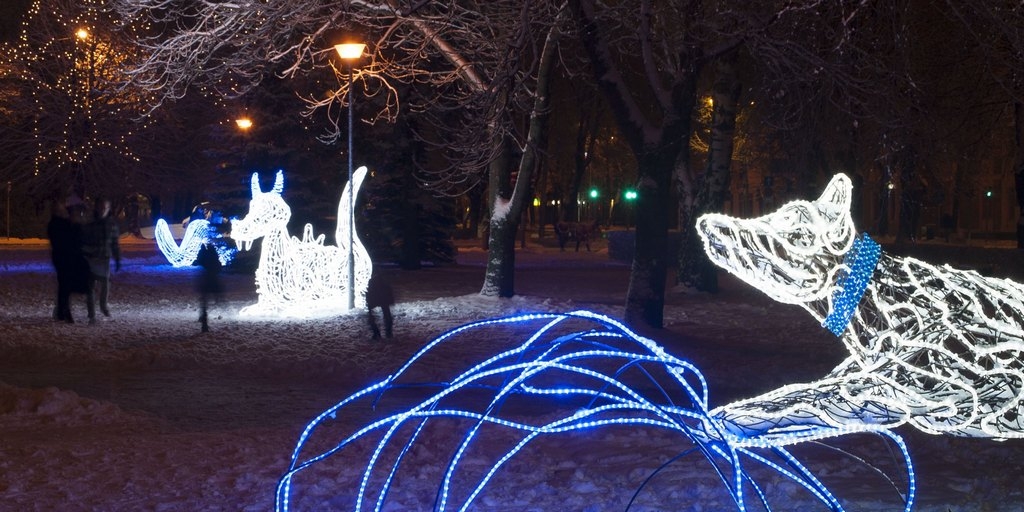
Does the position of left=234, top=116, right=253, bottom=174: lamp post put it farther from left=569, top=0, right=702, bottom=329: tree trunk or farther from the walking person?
left=569, top=0, right=702, bottom=329: tree trunk

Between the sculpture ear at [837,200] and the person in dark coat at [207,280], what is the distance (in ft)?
32.8

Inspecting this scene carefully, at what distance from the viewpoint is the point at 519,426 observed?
6.50 metres

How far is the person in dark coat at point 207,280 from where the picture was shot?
Result: 49.8ft

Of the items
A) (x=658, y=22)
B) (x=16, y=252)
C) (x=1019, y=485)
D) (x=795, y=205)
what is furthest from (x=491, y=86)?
(x=16, y=252)

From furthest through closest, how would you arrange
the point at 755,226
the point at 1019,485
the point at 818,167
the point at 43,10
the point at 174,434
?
the point at 43,10, the point at 818,167, the point at 174,434, the point at 755,226, the point at 1019,485

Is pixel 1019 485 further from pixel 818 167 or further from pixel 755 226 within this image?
pixel 818 167

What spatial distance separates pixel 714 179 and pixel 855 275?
14371 millimetres

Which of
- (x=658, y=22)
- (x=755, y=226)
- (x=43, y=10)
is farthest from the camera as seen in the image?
(x=43, y=10)

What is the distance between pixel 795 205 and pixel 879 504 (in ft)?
7.35

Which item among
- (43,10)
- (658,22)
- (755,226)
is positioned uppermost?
(43,10)

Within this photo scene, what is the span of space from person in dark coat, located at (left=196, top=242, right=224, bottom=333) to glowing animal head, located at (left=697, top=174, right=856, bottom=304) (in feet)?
31.2

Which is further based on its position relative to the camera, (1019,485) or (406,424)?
(406,424)

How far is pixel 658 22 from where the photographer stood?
17406 mm

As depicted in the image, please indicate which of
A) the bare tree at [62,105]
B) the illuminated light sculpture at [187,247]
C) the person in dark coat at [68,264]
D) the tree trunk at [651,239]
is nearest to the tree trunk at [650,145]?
the tree trunk at [651,239]
